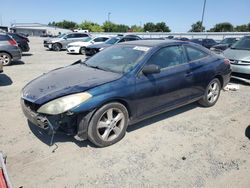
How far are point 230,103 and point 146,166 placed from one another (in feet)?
12.2

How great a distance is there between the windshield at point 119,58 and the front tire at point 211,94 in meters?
1.98

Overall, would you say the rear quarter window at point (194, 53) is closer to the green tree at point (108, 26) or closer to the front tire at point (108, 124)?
the front tire at point (108, 124)

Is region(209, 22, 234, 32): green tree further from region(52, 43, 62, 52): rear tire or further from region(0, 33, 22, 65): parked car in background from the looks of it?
region(0, 33, 22, 65): parked car in background

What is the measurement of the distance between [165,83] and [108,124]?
1.34m

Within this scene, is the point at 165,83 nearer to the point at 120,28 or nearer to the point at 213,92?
the point at 213,92

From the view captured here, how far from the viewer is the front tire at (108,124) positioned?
3625 millimetres

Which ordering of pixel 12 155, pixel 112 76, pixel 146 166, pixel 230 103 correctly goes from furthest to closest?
pixel 230 103, pixel 112 76, pixel 12 155, pixel 146 166

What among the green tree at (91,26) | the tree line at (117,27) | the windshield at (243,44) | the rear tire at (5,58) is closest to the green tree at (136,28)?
the tree line at (117,27)

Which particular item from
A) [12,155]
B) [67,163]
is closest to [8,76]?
[12,155]

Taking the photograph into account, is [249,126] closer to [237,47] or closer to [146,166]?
[146,166]

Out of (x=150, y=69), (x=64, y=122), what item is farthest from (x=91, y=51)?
(x=64, y=122)

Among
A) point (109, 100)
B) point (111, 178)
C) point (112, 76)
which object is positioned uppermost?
point (112, 76)

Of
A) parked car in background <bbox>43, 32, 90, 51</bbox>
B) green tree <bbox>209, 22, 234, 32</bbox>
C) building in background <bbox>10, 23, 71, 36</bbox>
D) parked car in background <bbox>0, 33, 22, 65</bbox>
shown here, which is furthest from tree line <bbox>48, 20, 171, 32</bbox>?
parked car in background <bbox>0, 33, 22, 65</bbox>

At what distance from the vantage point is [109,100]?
3.70 m
